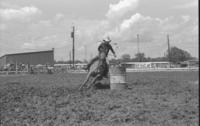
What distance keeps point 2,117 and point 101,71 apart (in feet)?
21.7

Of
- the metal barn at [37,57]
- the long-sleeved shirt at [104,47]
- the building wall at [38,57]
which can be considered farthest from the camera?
the building wall at [38,57]

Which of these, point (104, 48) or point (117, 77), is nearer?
point (117, 77)

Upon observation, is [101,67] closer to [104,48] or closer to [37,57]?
[104,48]

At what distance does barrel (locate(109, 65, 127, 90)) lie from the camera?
1136 centimetres

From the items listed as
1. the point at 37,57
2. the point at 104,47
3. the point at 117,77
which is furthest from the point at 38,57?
the point at 117,77

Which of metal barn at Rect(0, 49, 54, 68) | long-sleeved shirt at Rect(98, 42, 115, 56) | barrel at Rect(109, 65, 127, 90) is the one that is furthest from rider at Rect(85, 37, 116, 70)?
metal barn at Rect(0, 49, 54, 68)

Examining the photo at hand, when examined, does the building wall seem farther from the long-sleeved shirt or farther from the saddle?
the saddle

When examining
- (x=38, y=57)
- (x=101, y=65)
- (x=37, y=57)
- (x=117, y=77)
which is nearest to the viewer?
(x=117, y=77)

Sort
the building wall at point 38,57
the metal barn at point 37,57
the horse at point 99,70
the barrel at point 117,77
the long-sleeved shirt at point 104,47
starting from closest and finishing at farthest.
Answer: the barrel at point 117,77 < the horse at point 99,70 < the long-sleeved shirt at point 104,47 < the metal barn at point 37,57 < the building wall at point 38,57

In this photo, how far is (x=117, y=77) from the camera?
11336 mm

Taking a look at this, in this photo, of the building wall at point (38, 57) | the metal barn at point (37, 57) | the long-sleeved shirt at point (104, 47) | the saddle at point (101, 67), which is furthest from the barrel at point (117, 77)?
the building wall at point (38, 57)

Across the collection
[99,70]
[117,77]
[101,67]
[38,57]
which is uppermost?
[38,57]

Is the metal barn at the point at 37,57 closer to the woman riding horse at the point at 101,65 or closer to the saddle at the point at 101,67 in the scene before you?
the woman riding horse at the point at 101,65

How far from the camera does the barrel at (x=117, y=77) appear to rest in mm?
11363
